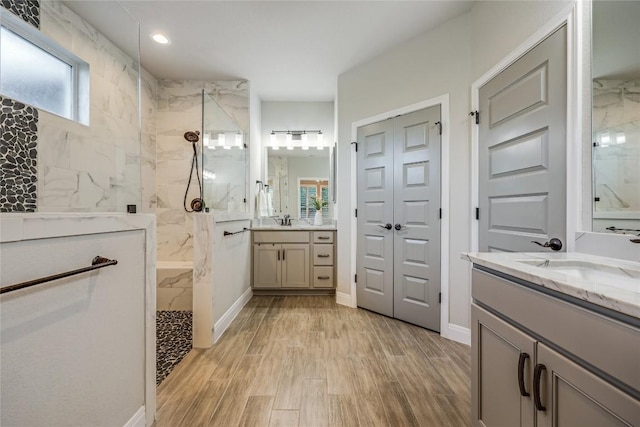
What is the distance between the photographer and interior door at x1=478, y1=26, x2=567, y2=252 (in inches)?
55.8

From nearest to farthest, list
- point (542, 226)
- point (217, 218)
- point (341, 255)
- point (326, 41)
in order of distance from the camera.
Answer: point (542, 226) → point (217, 218) → point (326, 41) → point (341, 255)

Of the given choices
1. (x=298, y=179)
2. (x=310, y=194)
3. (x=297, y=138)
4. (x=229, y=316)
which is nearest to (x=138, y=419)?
(x=229, y=316)

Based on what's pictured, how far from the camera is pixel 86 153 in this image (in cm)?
170

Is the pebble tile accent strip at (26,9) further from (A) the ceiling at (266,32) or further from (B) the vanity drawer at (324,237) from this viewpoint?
(B) the vanity drawer at (324,237)

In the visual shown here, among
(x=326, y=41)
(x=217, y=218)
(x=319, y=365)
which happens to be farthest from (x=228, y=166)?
(x=319, y=365)

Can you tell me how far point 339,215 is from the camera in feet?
10.6

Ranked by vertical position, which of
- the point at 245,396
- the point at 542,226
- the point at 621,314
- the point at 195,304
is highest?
the point at 542,226

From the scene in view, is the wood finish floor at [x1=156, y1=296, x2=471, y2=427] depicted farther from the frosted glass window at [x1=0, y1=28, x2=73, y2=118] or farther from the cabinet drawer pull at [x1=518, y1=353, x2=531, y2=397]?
the frosted glass window at [x1=0, y1=28, x2=73, y2=118]

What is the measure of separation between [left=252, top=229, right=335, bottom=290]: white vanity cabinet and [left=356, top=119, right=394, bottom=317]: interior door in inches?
21.4

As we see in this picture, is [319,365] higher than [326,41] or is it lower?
lower

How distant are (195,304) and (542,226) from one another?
7.92 ft

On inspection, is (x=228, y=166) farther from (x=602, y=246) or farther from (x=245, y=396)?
(x=602, y=246)

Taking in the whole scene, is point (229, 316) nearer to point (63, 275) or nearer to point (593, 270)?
point (63, 275)

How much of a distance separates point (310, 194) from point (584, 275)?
3188 mm
